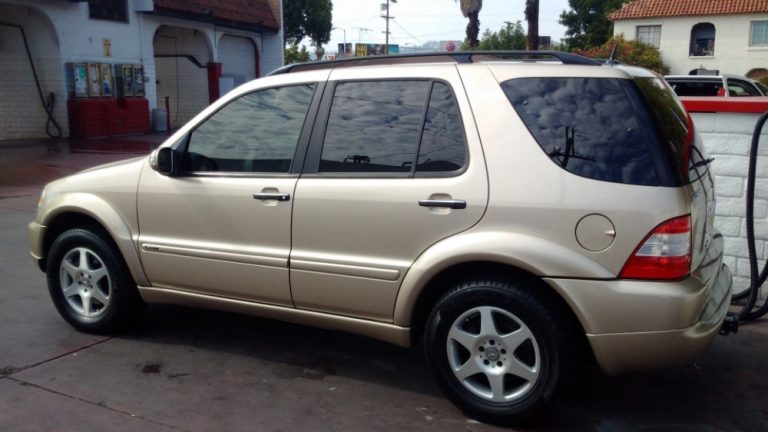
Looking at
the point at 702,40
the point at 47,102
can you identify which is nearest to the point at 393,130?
the point at 47,102

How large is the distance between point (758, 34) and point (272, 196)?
4604 centimetres

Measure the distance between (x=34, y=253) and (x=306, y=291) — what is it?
2.26 m

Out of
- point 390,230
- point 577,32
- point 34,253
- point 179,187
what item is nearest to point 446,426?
point 390,230

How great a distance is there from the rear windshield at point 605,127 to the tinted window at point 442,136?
323 mm

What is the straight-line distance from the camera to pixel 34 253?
5043 millimetres

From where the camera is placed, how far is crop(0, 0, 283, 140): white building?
1839 cm

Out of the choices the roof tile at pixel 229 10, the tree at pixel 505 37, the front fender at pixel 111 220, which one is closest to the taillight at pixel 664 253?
the front fender at pixel 111 220

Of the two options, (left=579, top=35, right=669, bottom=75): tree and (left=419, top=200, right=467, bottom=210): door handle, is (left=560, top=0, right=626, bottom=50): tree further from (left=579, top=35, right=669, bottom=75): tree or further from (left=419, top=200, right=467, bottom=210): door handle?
(left=419, top=200, right=467, bottom=210): door handle

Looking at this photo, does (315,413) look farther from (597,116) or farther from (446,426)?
(597,116)

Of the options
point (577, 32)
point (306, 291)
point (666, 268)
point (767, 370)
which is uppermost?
point (577, 32)

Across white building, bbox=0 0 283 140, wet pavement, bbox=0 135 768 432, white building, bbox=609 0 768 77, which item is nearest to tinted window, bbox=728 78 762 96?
wet pavement, bbox=0 135 768 432

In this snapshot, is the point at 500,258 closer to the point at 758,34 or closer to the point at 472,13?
the point at 472,13

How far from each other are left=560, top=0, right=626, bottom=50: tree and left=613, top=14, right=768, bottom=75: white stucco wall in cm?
1459

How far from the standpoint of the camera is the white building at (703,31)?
42.5 m
